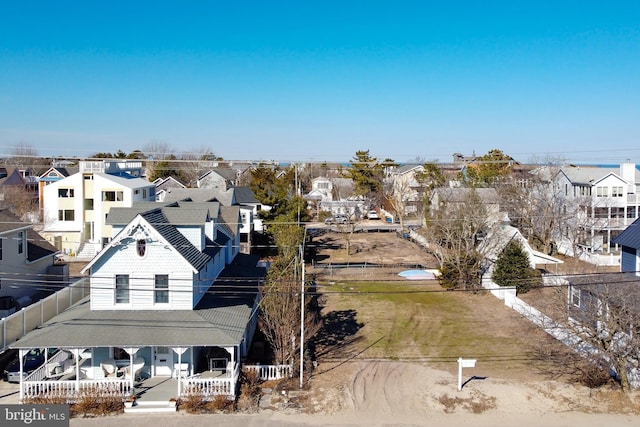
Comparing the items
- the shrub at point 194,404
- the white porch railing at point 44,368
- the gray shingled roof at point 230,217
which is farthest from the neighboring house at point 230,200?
the shrub at point 194,404

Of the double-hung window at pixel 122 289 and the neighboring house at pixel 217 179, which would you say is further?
the neighboring house at pixel 217 179

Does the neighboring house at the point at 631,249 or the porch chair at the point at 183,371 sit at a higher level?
the neighboring house at the point at 631,249

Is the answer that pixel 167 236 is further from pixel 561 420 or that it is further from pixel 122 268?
pixel 561 420

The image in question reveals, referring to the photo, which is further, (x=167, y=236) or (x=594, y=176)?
(x=594, y=176)

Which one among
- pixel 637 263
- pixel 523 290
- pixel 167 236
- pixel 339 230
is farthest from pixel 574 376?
pixel 339 230

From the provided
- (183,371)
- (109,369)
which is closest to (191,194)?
(109,369)

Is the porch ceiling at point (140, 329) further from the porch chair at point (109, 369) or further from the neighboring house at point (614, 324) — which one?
the neighboring house at point (614, 324)
